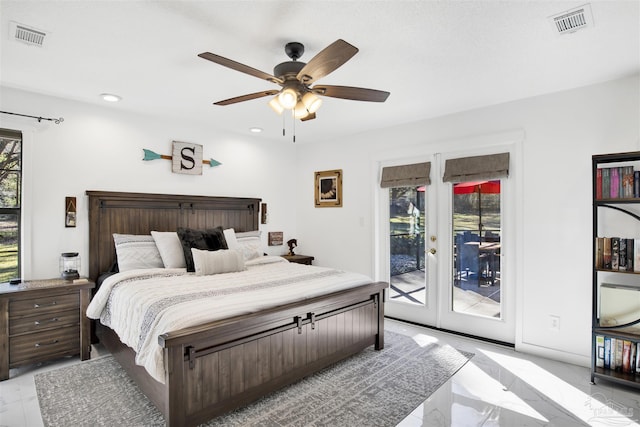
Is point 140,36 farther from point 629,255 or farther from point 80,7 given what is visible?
point 629,255

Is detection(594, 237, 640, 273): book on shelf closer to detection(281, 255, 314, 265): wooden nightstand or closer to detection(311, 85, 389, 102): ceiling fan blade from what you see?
detection(311, 85, 389, 102): ceiling fan blade

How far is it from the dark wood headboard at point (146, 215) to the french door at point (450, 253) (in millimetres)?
1979

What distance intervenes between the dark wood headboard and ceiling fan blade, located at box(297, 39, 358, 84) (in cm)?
252

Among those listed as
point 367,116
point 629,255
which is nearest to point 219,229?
point 367,116

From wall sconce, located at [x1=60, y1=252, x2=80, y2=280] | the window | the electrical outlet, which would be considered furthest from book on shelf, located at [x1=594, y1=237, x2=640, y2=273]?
the window

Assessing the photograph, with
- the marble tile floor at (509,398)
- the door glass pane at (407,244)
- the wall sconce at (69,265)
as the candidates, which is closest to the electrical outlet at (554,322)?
the marble tile floor at (509,398)

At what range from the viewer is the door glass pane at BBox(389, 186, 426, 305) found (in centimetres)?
415

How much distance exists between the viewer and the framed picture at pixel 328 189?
4879mm

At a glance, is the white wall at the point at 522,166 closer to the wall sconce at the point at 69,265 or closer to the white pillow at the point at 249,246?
the wall sconce at the point at 69,265

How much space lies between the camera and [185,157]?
4.20m

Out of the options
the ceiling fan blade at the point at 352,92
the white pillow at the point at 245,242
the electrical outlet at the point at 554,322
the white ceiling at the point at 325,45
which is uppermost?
the white ceiling at the point at 325,45

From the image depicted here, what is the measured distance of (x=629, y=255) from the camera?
8.55 feet

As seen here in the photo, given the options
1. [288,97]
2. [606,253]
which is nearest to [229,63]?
[288,97]

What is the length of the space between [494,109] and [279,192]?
3.02 meters
